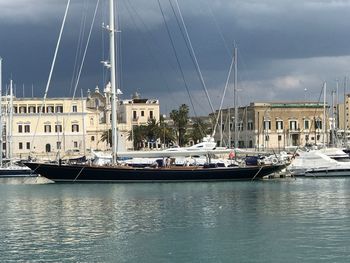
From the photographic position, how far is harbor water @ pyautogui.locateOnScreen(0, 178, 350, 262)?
2686 cm

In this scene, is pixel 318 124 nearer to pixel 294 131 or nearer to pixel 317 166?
pixel 294 131

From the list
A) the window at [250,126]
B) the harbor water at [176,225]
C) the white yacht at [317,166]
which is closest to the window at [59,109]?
the window at [250,126]

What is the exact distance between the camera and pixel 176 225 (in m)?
34.1

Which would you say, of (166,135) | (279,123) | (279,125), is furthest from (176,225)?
(279,125)

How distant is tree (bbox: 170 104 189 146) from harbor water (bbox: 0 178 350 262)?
61975 millimetres

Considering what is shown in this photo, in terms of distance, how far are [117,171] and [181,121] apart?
58.5 m

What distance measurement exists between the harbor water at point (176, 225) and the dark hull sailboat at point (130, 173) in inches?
193

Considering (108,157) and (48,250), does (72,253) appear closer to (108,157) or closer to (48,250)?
(48,250)

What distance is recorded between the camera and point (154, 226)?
3381 cm

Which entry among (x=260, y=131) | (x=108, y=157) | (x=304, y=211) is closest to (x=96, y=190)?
(x=108, y=157)

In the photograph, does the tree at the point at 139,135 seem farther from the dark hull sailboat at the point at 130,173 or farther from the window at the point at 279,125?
the dark hull sailboat at the point at 130,173

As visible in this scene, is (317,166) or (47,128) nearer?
(317,166)

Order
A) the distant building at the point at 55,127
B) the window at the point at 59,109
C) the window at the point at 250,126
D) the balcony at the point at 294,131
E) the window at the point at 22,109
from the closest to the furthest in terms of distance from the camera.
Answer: the distant building at the point at 55,127 → the window at the point at 22,109 → the window at the point at 59,109 → the window at the point at 250,126 → the balcony at the point at 294,131

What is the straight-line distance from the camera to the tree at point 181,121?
11766cm
